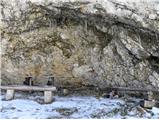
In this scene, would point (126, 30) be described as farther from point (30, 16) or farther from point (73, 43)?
point (30, 16)

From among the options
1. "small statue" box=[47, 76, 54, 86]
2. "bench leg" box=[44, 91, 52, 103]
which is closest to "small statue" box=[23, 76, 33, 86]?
"small statue" box=[47, 76, 54, 86]

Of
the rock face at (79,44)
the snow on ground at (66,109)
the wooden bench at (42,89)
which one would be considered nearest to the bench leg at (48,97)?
the wooden bench at (42,89)

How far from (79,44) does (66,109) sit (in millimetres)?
3369

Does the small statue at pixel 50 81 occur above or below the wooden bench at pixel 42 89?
above

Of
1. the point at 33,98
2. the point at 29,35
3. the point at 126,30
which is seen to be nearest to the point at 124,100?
the point at 126,30

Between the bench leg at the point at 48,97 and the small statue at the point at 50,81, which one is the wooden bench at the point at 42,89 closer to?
the bench leg at the point at 48,97

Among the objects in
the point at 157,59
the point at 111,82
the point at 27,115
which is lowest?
the point at 27,115

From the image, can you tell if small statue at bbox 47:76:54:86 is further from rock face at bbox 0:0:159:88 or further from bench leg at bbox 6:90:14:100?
bench leg at bbox 6:90:14:100

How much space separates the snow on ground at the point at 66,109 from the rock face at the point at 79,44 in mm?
1552

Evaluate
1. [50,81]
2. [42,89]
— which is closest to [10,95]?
[42,89]

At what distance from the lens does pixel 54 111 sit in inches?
381

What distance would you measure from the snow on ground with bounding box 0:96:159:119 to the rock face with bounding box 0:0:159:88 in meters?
1.55

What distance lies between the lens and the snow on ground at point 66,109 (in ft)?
30.4

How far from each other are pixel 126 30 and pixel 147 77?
195cm
